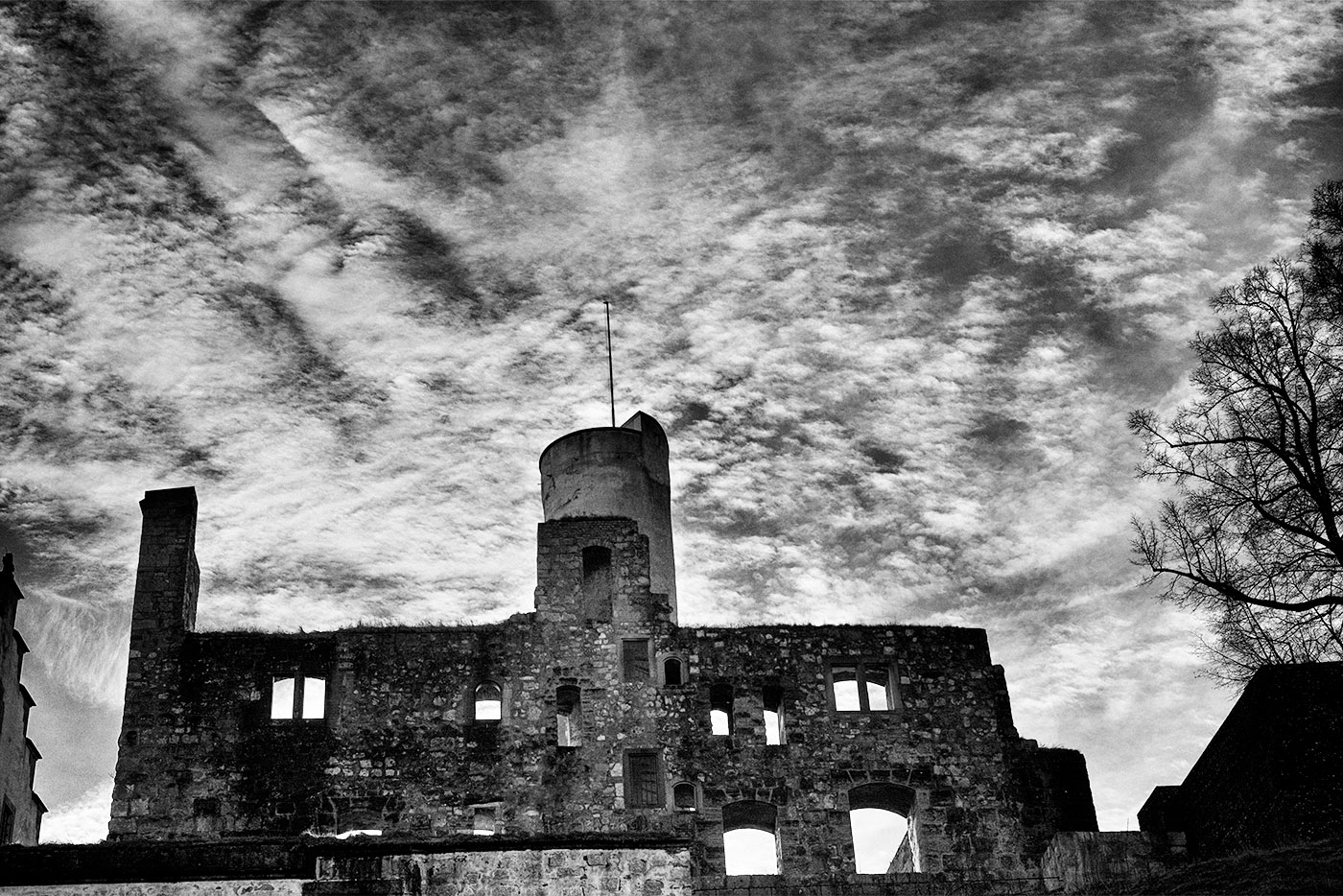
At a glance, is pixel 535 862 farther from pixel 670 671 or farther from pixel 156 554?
pixel 156 554

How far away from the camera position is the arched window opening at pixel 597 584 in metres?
30.8

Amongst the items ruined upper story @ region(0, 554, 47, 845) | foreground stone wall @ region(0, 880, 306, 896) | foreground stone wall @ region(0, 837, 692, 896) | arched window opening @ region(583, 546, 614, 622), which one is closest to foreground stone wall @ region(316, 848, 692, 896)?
foreground stone wall @ region(0, 837, 692, 896)

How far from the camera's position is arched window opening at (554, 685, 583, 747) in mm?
29734

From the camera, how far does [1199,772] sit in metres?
27.2

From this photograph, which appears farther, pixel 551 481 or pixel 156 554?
pixel 551 481

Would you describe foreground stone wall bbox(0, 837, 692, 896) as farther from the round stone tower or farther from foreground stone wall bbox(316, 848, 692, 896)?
the round stone tower

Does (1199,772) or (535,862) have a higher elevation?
(1199,772)

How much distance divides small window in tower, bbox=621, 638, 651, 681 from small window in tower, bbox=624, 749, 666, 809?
1.68 m

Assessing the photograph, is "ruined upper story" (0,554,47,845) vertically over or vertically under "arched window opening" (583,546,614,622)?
under

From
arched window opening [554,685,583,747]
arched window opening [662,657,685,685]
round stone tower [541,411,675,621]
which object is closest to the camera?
arched window opening [554,685,583,747]

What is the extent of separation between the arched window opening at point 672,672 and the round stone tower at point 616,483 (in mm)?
1801

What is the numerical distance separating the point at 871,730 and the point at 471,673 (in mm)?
8425

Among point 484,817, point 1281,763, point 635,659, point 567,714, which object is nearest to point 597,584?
point 635,659

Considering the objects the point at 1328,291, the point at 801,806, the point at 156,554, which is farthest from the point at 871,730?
the point at 156,554
